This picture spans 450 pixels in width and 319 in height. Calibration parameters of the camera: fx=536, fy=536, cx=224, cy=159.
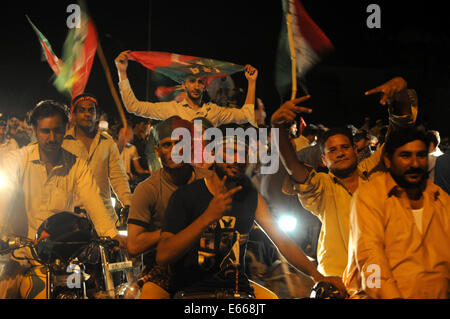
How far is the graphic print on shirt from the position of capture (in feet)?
11.6

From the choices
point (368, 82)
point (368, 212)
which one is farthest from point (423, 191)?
point (368, 82)

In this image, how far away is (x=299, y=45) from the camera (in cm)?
515

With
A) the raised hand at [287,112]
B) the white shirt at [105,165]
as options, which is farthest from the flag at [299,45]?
the white shirt at [105,165]

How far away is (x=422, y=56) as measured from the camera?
14539mm

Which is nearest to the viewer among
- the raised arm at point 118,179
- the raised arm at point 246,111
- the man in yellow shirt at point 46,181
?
the man in yellow shirt at point 46,181

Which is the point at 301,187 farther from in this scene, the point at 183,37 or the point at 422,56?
the point at 422,56

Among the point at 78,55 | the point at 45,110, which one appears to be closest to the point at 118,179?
the point at 45,110

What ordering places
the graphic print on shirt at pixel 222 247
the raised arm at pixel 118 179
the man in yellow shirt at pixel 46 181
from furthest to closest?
the raised arm at pixel 118 179 < the man in yellow shirt at pixel 46 181 < the graphic print on shirt at pixel 222 247

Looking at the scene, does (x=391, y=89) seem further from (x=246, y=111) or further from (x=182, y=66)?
(x=182, y=66)

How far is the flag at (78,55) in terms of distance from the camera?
7.06m

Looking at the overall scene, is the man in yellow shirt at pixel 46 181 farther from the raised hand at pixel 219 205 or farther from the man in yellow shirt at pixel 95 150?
the raised hand at pixel 219 205

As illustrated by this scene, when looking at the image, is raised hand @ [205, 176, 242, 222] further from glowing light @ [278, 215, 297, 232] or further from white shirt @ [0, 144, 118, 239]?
glowing light @ [278, 215, 297, 232]

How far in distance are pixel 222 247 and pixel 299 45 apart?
242 cm

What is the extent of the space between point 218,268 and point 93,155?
308cm
